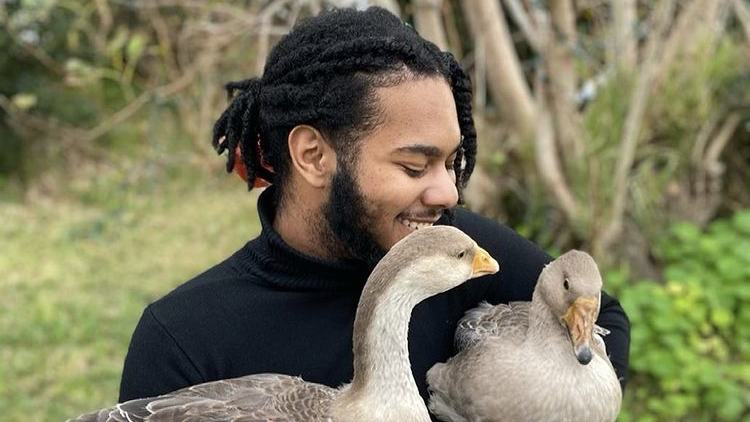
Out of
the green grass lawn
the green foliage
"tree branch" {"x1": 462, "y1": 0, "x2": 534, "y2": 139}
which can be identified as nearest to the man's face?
the green foliage

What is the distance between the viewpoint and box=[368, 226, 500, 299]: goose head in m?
1.98

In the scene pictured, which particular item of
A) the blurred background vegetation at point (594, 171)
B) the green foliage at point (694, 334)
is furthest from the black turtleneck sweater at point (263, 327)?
the green foliage at point (694, 334)

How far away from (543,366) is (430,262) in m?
0.49

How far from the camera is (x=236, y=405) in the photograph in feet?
6.87

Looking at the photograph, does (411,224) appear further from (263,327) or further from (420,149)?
(263,327)

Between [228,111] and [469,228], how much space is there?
2.35 feet

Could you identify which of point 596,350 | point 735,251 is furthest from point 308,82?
point 735,251

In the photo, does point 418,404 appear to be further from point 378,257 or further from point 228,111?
point 228,111

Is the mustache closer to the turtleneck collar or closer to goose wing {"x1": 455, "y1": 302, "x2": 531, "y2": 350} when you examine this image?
the turtleneck collar

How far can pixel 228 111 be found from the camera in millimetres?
2684

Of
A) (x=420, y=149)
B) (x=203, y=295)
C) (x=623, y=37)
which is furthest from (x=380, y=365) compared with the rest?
(x=623, y=37)

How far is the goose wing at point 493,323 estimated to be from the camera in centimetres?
244

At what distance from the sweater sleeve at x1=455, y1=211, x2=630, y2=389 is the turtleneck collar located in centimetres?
35

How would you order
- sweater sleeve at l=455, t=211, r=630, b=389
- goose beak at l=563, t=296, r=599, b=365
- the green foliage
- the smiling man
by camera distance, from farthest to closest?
the green foliage → sweater sleeve at l=455, t=211, r=630, b=389 → the smiling man → goose beak at l=563, t=296, r=599, b=365
